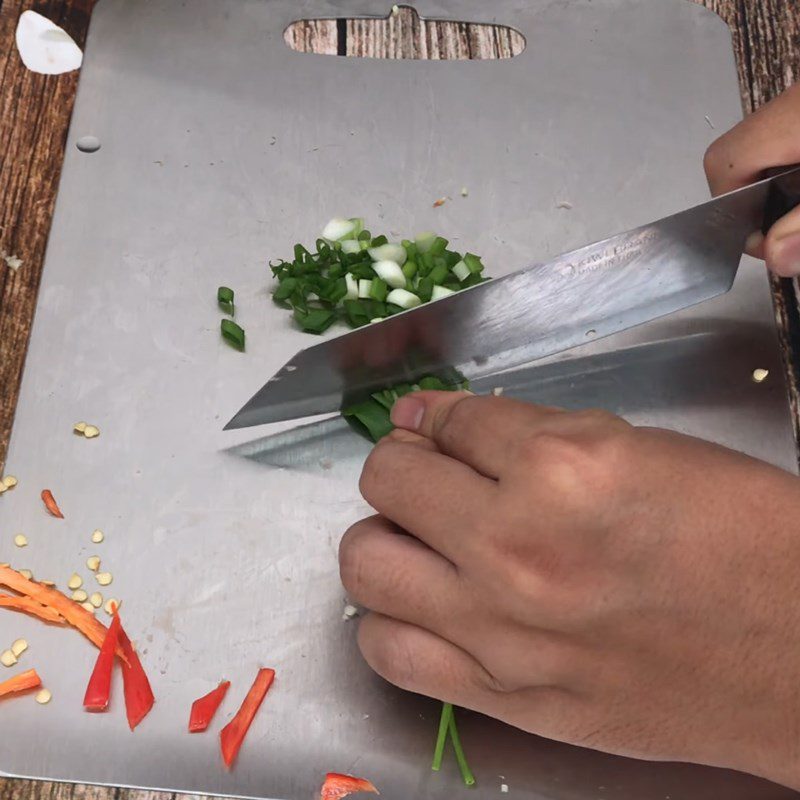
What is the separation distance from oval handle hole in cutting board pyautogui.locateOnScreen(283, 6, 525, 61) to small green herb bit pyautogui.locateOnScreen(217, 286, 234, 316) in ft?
1.61

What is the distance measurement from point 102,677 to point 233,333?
475 mm

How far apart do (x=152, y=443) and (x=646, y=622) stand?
28.2 inches

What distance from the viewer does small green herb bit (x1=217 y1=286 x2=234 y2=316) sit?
1.37 meters

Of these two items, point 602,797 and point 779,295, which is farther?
point 779,295

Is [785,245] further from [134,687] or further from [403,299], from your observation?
[134,687]

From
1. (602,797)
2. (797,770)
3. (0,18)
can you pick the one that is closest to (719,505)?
(797,770)

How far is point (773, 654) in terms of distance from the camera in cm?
86

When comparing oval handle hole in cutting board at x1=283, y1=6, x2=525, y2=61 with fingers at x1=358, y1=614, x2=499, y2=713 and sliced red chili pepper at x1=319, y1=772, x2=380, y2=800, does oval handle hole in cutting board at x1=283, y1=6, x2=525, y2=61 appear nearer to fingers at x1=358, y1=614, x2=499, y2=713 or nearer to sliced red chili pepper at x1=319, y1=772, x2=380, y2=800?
fingers at x1=358, y1=614, x2=499, y2=713

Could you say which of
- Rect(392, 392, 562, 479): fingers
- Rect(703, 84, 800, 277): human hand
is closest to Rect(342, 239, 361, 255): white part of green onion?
Rect(392, 392, 562, 479): fingers

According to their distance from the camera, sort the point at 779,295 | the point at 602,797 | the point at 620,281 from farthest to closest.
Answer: the point at 779,295 < the point at 620,281 < the point at 602,797

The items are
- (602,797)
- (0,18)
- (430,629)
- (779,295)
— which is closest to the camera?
(430,629)

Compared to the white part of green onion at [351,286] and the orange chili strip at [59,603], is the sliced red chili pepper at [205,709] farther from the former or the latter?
the white part of green onion at [351,286]

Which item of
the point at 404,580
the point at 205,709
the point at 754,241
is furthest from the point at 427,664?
the point at 754,241

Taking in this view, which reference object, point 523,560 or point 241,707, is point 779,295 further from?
point 241,707
